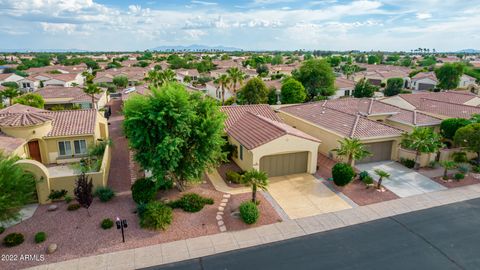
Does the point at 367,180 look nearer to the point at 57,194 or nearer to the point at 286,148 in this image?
Result: the point at 286,148

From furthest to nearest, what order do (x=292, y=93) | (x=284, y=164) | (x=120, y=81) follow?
(x=120, y=81), (x=292, y=93), (x=284, y=164)

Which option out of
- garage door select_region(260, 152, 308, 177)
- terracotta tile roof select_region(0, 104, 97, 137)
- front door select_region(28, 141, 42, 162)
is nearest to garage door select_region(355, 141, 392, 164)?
garage door select_region(260, 152, 308, 177)

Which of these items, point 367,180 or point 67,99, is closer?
point 367,180

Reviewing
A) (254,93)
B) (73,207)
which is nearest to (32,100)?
(73,207)

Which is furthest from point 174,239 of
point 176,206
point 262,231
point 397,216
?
point 397,216

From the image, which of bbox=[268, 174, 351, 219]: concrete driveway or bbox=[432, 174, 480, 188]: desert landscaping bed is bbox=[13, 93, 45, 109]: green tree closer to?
bbox=[268, 174, 351, 219]: concrete driveway

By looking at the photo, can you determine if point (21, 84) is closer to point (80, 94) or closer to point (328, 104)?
point (80, 94)

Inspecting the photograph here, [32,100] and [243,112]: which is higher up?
[243,112]

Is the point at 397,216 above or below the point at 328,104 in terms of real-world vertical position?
below
